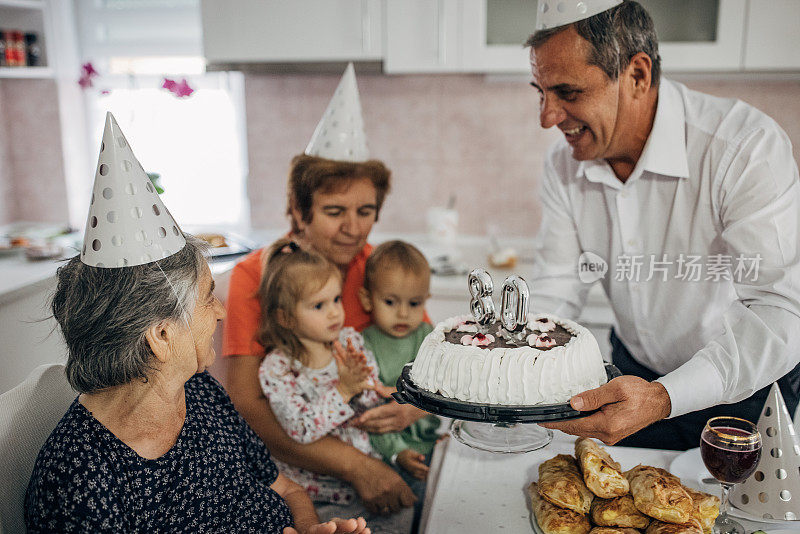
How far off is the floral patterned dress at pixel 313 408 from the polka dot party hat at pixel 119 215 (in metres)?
0.58

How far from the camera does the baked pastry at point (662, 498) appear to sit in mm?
944

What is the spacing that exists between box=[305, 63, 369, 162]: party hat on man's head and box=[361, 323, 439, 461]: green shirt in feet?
1.48

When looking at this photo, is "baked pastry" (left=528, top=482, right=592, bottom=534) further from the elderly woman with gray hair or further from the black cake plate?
the elderly woman with gray hair

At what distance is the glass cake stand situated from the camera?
986mm

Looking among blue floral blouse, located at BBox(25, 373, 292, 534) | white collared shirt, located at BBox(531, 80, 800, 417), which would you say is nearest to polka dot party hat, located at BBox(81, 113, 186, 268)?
blue floral blouse, located at BBox(25, 373, 292, 534)

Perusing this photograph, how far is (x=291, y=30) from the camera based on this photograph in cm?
248

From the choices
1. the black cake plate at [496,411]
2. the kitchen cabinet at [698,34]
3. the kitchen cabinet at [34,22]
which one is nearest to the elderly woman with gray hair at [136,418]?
the black cake plate at [496,411]

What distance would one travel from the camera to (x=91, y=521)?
2.94 feet

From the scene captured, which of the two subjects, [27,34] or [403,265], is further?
[27,34]

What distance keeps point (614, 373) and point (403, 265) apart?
0.68 m

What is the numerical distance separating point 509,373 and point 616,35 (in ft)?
2.34

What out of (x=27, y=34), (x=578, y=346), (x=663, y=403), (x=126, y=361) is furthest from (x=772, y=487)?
(x=27, y=34)

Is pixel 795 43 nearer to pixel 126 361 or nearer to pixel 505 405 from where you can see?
pixel 505 405

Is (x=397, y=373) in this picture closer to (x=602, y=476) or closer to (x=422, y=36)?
(x=602, y=476)
